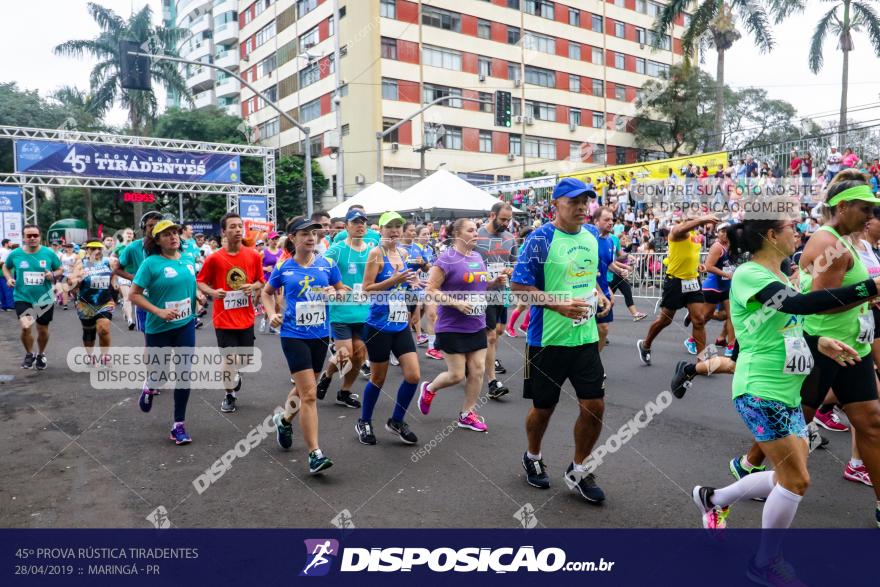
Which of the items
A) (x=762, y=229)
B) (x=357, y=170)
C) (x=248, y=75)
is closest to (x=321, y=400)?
(x=762, y=229)

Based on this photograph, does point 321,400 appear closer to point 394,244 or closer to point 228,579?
point 394,244

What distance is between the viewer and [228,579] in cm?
325

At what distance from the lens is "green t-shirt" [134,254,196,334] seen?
578 centimetres

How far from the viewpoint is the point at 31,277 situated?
29.5 ft

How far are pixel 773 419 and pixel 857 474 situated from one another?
1.94 meters

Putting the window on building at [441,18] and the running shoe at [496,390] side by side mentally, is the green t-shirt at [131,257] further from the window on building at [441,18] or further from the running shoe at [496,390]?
the window on building at [441,18]

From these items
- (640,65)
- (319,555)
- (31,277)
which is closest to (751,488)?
(319,555)

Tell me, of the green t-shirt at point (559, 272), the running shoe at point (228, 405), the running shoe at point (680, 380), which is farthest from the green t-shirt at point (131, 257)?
the running shoe at point (680, 380)

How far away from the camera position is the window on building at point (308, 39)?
43344 millimetres

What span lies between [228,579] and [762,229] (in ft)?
10.5

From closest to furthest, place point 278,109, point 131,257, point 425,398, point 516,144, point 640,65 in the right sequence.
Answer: point 425,398 → point 131,257 → point 278,109 → point 516,144 → point 640,65

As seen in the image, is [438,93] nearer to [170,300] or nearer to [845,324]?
[170,300]

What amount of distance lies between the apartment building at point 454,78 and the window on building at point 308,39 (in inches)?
3.4

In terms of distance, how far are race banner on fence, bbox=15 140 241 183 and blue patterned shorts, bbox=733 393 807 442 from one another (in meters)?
23.2
